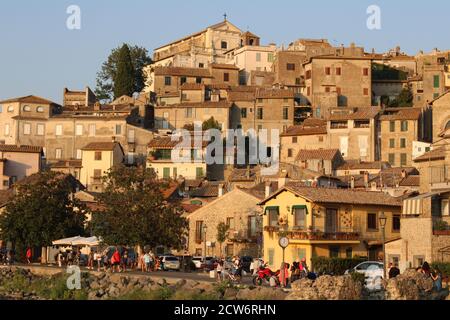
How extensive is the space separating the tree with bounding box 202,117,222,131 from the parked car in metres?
49.5

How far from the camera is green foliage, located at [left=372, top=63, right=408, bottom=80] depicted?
12588cm

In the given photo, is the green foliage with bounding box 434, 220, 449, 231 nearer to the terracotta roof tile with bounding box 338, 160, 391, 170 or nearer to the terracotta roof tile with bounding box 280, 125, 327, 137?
the terracotta roof tile with bounding box 338, 160, 391, 170

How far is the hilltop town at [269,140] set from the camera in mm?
63094

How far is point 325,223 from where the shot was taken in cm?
6003

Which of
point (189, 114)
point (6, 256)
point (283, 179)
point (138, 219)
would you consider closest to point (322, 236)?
point (138, 219)

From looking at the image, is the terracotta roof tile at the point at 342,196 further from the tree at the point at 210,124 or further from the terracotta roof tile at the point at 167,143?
the tree at the point at 210,124

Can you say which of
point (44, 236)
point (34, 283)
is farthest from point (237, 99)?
point (34, 283)

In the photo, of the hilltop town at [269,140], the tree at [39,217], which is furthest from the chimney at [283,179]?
the tree at [39,217]

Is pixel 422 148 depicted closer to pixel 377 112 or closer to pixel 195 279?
pixel 377 112

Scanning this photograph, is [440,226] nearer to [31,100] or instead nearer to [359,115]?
[359,115]

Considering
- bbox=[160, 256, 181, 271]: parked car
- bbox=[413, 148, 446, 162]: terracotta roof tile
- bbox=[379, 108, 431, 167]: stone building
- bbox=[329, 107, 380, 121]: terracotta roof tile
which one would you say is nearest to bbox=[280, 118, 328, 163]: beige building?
bbox=[329, 107, 380, 121]: terracotta roof tile

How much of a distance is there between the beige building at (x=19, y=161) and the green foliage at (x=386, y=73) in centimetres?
4412

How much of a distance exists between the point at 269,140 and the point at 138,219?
51.2 meters
